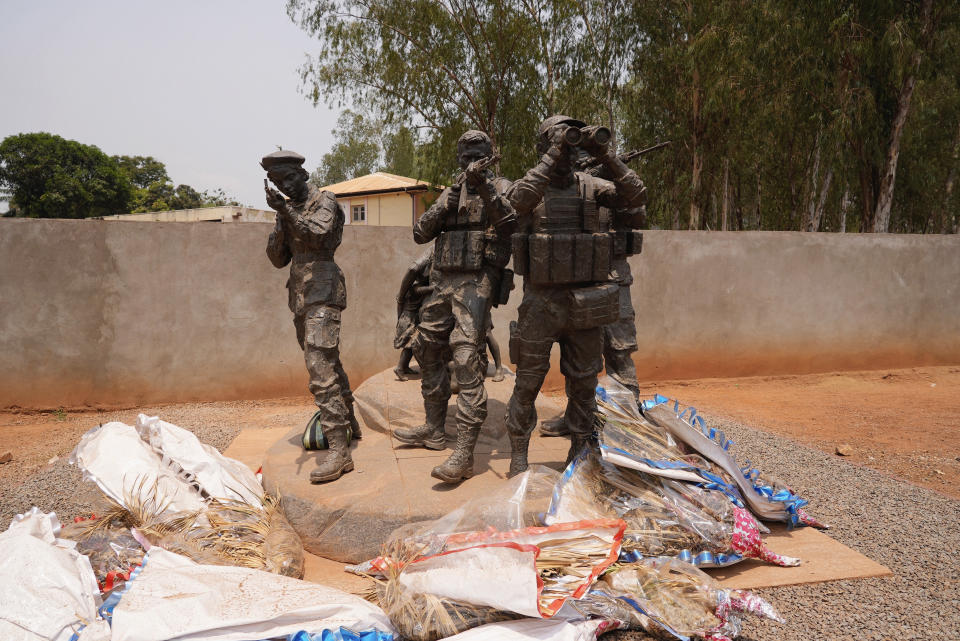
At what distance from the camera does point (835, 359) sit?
9508mm

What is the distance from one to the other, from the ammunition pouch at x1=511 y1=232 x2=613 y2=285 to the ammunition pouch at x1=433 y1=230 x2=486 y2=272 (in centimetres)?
46

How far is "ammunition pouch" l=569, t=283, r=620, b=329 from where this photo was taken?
358 cm

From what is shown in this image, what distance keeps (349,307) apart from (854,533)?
19.8 ft

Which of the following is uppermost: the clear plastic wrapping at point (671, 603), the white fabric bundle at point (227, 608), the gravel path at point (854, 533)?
the white fabric bundle at point (227, 608)

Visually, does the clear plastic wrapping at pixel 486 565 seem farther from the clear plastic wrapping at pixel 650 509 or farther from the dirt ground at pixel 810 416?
the dirt ground at pixel 810 416

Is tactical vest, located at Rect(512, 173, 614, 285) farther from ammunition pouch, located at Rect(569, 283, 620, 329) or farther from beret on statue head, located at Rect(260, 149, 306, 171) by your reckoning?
beret on statue head, located at Rect(260, 149, 306, 171)

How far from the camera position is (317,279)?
13.4 feet

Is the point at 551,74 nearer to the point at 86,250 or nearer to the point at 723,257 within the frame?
the point at 723,257

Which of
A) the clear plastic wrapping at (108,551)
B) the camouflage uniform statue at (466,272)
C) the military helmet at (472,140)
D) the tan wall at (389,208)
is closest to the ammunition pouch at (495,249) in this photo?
the camouflage uniform statue at (466,272)

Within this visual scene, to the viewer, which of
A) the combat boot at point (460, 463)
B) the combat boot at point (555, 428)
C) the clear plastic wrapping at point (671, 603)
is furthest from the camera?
the combat boot at point (555, 428)

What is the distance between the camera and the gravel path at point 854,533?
278cm

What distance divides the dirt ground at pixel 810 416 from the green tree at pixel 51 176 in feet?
90.6

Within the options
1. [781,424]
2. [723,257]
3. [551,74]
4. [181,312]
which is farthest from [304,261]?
[551,74]

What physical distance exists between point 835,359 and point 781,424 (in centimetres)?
349
